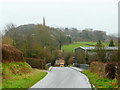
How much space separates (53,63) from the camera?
87000 millimetres

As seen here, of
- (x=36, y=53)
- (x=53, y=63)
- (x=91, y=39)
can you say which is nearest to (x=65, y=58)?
(x=53, y=63)

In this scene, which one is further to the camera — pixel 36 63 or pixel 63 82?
pixel 36 63

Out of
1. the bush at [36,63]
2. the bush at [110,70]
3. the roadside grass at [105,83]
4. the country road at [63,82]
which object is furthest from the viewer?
the bush at [36,63]

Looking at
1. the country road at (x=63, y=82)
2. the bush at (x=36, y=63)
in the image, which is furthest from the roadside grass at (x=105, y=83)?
the bush at (x=36, y=63)

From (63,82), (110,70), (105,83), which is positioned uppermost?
(110,70)

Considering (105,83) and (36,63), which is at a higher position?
(105,83)

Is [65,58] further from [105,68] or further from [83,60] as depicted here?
[105,68]

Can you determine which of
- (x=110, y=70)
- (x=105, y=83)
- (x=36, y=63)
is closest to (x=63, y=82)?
(x=105, y=83)

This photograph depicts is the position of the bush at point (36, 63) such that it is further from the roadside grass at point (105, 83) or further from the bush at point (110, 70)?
the bush at point (110, 70)

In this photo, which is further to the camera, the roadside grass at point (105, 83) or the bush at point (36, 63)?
the bush at point (36, 63)

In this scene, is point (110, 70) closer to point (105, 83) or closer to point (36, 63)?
point (105, 83)

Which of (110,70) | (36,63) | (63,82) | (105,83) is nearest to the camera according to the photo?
(105,83)

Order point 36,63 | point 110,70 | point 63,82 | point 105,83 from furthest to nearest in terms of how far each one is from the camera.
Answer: point 36,63 → point 110,70 → point 63,82 → point 105,83

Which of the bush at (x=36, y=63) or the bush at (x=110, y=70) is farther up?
the bush at (x=110, y=70)
